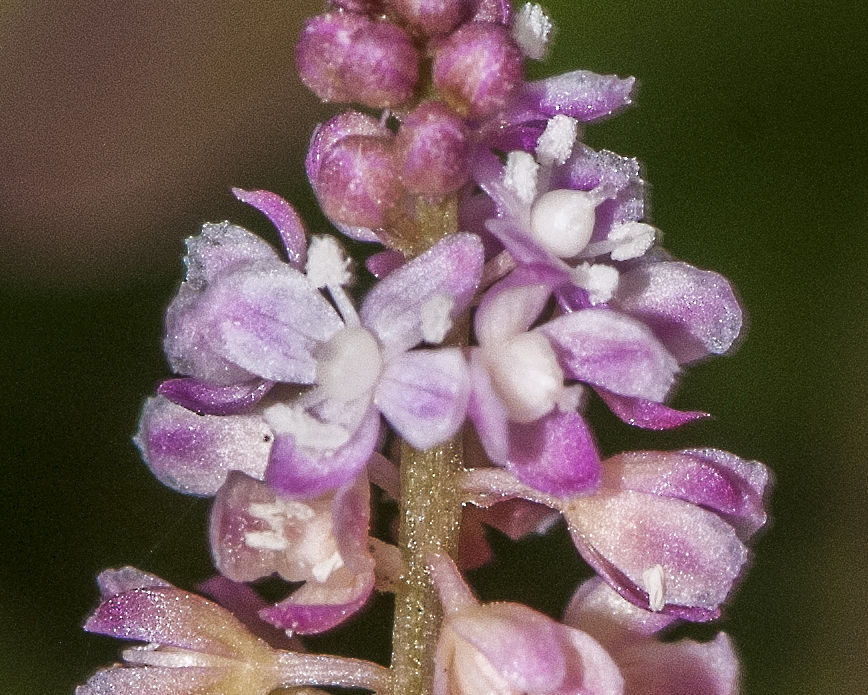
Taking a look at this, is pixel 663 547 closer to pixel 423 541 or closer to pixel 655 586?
pixel 655 586

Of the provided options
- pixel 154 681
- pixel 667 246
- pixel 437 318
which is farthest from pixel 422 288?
pixel 667 246

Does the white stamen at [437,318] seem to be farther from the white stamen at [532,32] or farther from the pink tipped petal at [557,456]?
the white stamen at [532,32]

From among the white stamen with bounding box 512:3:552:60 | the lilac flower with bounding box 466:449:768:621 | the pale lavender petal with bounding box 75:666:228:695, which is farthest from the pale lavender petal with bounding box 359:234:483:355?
the pale lavender petal with bounding box 75:666:228:695

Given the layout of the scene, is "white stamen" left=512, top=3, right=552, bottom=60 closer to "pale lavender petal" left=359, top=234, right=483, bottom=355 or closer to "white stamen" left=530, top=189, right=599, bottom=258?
"white stamen" left=530, top=189, right=599, bottom=258

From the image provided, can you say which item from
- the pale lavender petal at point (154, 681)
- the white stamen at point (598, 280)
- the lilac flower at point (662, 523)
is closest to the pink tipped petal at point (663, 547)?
the lilac flower at point (662, 523)

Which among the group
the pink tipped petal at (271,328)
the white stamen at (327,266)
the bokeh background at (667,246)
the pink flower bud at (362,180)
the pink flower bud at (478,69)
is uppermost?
the pink flower bud at (478,69)

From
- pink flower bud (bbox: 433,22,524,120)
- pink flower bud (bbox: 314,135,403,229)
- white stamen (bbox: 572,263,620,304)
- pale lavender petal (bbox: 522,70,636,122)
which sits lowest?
white stamen (bbox: 572,263,620,304)

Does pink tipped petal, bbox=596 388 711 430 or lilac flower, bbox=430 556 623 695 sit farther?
pink tipped petal, bbox=596 388 711 430
